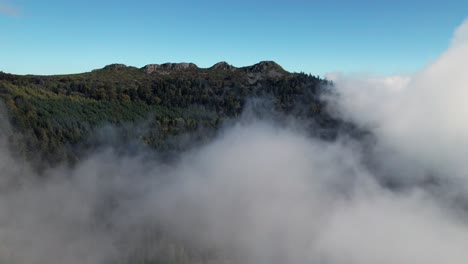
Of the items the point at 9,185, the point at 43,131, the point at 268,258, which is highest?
the point at 43,131

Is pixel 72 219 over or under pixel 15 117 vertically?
under

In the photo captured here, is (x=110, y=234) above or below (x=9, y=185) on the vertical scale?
below

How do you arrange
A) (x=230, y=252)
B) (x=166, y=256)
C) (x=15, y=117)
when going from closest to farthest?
(x=166, y=256) → (x=230, y=252) → (x=15, y=117)

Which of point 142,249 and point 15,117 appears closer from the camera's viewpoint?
point 142,249

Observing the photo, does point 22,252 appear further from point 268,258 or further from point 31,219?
point 268,258

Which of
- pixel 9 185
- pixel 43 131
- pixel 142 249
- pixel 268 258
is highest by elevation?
pixel 43 131

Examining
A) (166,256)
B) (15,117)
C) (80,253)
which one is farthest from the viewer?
(15,117)

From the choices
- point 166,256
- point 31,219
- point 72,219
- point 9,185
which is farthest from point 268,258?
point 9,185

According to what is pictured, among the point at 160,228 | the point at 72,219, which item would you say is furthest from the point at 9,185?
the point at 160,228

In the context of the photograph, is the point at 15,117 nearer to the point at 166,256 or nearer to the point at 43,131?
the point at 43,131
